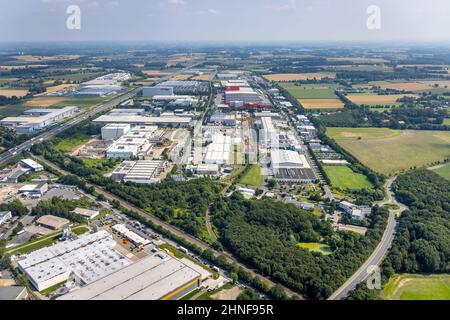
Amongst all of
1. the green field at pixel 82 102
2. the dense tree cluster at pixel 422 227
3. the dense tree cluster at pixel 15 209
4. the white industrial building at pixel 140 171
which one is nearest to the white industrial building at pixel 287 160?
the dense tree cluster at pixel 422 227

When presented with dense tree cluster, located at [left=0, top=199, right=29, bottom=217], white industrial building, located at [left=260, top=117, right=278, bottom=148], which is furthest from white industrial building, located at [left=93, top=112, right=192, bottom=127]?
dense tree cluster, located at [left=0, top=199, right=29, bottom=217]

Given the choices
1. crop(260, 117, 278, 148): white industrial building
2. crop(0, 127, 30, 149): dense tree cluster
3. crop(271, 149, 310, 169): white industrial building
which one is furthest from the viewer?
crop(260, 117, 278, 148): white industrial building

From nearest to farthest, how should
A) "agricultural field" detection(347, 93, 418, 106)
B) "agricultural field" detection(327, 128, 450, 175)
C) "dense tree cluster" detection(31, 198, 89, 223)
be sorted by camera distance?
"dense tree cluster" detection(31, 198, 89, 223)
"agricultural field" detection(327, 128, 450, 175)
"agricultural field" detection(347, 93, 418, 106)

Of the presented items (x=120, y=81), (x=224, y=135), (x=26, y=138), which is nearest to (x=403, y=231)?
(x=224, y=135)

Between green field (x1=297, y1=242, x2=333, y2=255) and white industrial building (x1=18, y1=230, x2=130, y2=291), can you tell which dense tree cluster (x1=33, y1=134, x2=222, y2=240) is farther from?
green field (x1=297, y1=242, x2=333, y2=255)

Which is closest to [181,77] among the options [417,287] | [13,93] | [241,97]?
[241,97]

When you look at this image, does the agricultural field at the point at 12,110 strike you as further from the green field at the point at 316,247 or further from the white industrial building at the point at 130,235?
the green field at the point at 316,247

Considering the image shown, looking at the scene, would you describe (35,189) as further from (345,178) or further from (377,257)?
(345,178)
